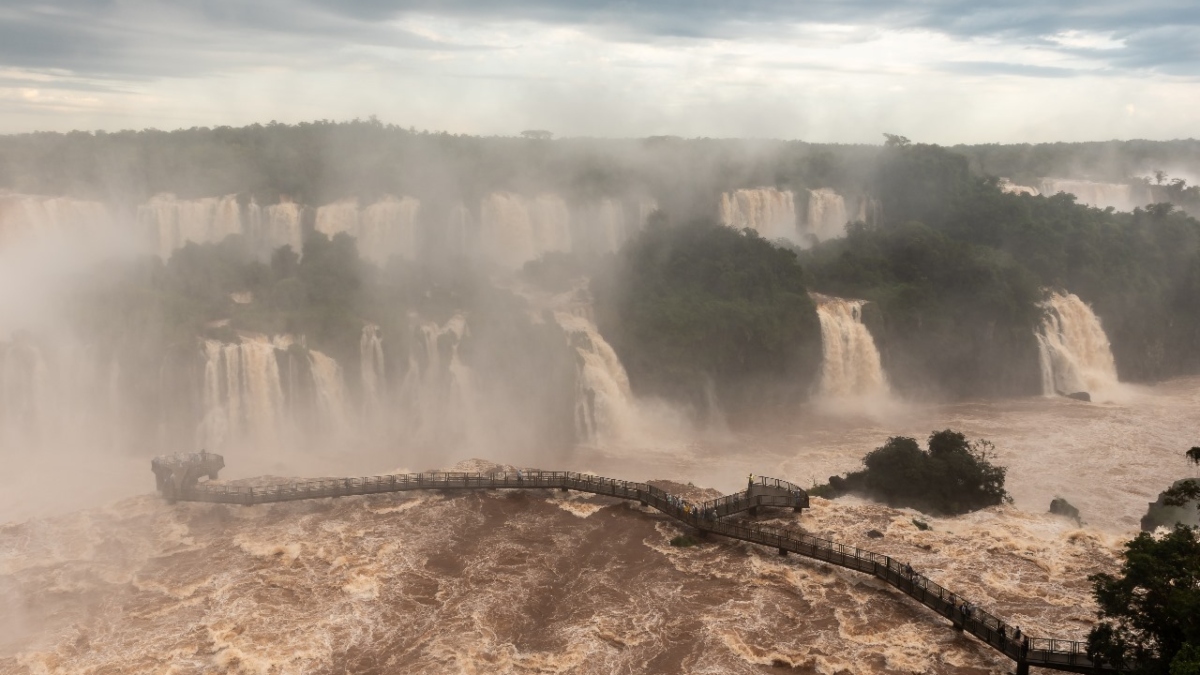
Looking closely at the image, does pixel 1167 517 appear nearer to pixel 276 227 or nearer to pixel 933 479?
pixel 933 479

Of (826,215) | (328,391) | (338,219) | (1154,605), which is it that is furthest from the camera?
(826,215)

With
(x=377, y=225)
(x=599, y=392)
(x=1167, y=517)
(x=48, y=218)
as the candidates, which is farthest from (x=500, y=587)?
(x=48, y=218)

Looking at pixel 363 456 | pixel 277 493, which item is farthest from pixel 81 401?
pixel 277 493

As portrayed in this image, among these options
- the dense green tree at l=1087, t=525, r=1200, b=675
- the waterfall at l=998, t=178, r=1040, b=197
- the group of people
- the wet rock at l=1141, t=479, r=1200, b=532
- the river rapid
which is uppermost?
the waterfall at l=998, t=178, r=1040, b=197

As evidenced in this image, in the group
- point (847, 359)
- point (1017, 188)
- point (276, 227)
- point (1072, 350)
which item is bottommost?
point (847, 359)

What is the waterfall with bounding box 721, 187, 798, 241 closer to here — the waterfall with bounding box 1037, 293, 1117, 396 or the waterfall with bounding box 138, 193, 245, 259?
the waterfall with bounding box 1037, 293, 1117, 396

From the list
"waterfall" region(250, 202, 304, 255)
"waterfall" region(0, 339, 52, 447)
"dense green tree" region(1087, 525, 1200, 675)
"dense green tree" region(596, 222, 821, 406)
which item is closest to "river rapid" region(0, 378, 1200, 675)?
"dense green tree" region(1087, 525, 1200, 675)
